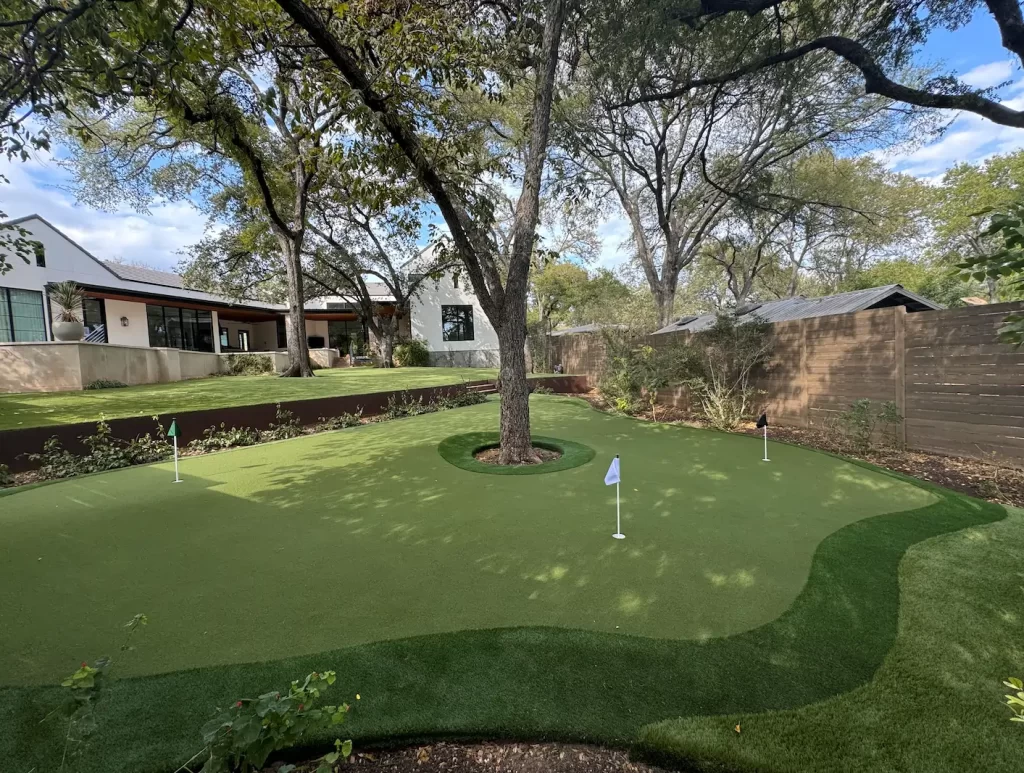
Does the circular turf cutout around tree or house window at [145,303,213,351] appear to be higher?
house window at [145,303,213,351]

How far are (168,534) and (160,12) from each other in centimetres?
385

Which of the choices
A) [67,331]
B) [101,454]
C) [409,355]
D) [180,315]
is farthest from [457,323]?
[101,454]

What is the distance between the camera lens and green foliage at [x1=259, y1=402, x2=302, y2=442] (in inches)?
308

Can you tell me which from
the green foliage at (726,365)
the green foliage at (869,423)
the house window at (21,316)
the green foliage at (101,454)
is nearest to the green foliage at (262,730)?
the green foliage at (101,454)

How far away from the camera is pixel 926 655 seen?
2.16 meters

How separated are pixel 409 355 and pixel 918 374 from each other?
64.4 feet

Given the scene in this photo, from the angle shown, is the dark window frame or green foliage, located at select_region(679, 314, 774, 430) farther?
the dark window frame

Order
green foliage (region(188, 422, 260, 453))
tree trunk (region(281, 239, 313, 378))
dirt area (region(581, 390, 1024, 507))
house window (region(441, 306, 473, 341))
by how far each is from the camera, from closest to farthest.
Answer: dirt area (region(581, 390, 1024, 507)), green foliage (region(188, 422, 260, 453)), tree trunk (region(281, 239, 313, 378)), house window (region(441, 306, 473, 341))

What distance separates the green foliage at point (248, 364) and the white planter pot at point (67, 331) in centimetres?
687

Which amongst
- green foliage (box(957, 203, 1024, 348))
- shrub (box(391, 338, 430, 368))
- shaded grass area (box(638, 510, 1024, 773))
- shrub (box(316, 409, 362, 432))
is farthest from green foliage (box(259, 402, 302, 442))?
shrub (box(391, 338, 430, 368))

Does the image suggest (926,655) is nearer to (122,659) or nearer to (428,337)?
(122,659)

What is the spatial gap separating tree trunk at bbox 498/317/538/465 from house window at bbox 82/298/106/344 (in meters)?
16.8

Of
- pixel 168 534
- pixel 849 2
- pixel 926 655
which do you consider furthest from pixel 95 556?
pixel 849 2

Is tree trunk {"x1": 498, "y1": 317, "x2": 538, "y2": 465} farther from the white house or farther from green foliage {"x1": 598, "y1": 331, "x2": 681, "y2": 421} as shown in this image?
green foliage {"x1": 598, "y1": 331, "x2": 681, "y2": 421}
